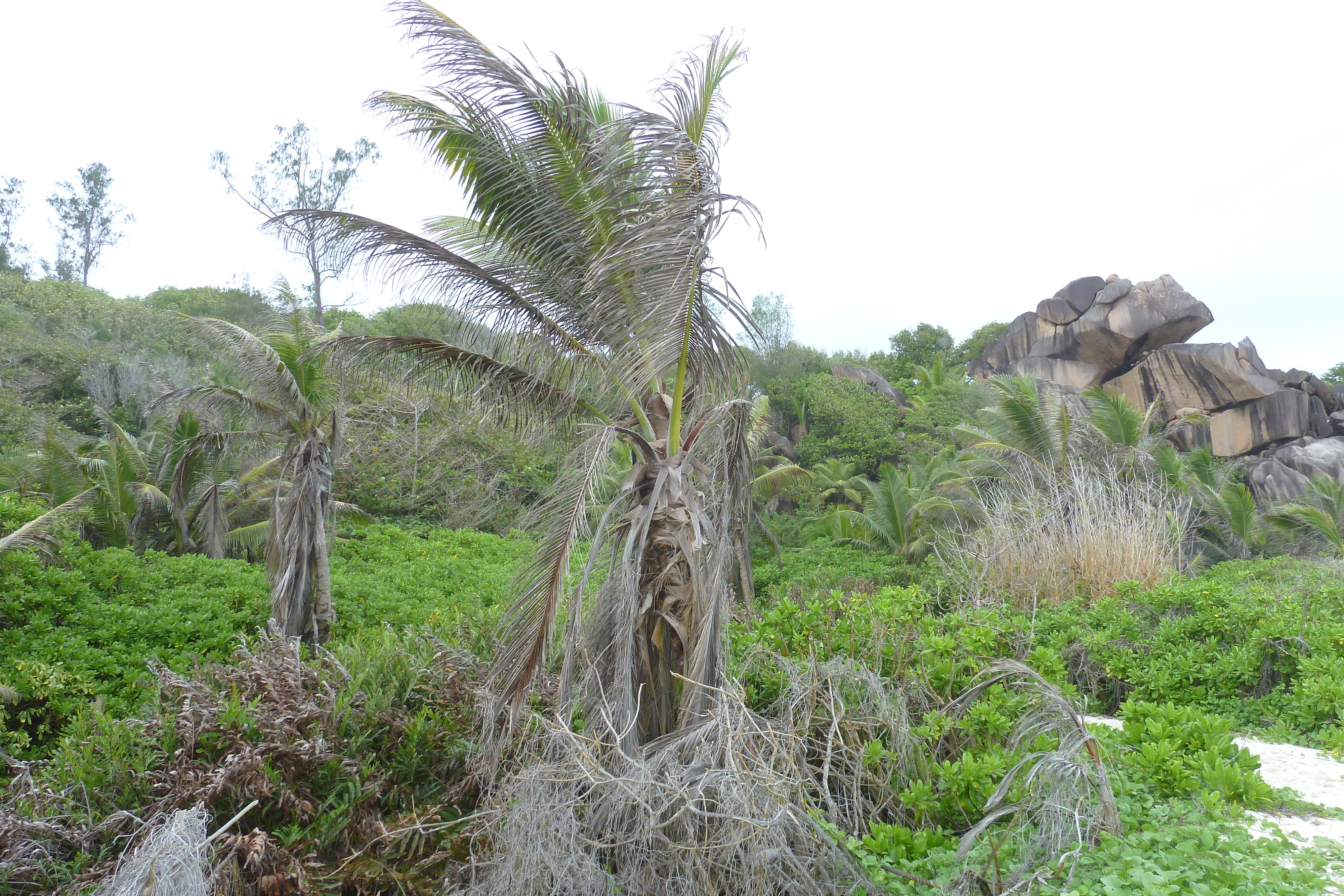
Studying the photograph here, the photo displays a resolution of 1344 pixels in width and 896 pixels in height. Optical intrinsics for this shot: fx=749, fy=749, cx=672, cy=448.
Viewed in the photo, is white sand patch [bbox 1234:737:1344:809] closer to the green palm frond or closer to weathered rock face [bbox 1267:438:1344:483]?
the green palm frond

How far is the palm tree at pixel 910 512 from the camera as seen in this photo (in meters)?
16.9

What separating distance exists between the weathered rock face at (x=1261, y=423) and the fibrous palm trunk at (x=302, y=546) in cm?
2829

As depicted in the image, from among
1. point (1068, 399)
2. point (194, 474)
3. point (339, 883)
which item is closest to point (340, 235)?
point (339, 883)

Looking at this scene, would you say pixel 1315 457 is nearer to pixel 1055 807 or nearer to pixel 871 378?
pixel 871 378

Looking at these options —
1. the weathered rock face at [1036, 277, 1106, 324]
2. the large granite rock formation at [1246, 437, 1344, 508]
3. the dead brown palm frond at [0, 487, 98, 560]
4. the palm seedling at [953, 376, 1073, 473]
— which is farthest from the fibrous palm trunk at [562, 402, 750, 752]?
the weathered rock face at [1036, 277, 1106, 324]

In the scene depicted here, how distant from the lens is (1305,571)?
32.9 ft

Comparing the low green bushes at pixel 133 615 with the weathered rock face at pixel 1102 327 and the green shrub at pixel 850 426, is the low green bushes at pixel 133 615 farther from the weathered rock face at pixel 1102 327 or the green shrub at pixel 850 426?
the weathered rock face at pixel 1102 327

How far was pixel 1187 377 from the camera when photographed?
26.4 meters

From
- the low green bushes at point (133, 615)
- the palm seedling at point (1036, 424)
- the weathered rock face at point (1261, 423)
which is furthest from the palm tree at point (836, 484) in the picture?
the low green bushes at point (133, 615)

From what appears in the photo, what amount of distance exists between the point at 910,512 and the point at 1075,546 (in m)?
8.74

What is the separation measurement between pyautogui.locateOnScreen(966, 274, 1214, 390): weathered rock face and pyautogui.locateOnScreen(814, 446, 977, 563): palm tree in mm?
10470

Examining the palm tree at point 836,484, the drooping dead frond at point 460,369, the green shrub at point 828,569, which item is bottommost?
the green shrub at point 828,569

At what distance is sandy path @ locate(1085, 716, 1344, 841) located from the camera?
11.0ft

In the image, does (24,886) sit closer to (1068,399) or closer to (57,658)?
(57,658)
